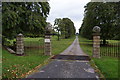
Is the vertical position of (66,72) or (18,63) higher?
(18,63)

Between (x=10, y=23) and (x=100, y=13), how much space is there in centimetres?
1347

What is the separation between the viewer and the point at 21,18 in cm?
1081

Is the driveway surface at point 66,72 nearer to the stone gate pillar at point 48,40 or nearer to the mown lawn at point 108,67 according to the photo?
the mown lawn at point 108,67

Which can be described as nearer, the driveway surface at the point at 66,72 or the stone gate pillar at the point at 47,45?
the driveway surface at the point at 66,72

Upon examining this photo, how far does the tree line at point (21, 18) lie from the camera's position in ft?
30.8

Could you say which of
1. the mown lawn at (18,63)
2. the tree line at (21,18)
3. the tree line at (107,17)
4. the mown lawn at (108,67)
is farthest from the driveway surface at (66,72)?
the tree line at (107,17)

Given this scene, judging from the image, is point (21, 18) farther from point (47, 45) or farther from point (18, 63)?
point (18, 63)

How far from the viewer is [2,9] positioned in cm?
941

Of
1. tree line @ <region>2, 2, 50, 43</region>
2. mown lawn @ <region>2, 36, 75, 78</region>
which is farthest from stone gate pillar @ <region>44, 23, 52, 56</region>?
tree line @ <region>2, 2, 50, 43</region>

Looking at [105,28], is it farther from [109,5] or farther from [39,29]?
[39,29]

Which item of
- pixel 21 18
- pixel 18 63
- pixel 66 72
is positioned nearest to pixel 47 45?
pixel 18 63

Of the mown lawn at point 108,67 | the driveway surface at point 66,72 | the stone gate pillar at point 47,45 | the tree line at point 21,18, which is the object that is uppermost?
the tree line at point 21,18

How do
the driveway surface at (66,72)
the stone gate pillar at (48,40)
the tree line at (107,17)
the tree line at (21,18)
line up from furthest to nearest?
the tree line at (107,17)
the tree line at (21,18)
the stone gate pillar at (48,40)
the driveway surface at (66,72)

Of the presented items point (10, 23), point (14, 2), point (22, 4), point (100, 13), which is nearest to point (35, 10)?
point (22, 4)
